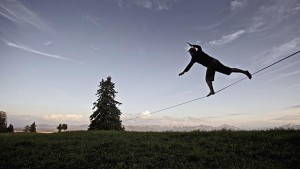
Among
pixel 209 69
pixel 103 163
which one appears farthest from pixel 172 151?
pixel 209 69

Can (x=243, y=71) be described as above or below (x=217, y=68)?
below

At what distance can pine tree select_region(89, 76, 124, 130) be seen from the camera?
46906 mm

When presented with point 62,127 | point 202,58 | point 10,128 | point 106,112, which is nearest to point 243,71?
point 202,58

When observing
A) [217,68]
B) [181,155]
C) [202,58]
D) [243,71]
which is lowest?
[181,155]

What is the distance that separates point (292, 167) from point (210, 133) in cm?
1008

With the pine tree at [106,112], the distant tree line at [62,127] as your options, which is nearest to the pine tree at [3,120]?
the distant tree line at [62,127]

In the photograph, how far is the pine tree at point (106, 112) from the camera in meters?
46.9

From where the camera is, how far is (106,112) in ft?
156

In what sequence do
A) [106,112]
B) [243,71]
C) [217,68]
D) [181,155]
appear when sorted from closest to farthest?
[243,71] → [217,68] → [181,155] → [106,112]

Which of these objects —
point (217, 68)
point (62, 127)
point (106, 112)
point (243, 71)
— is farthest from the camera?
point (62, 127)

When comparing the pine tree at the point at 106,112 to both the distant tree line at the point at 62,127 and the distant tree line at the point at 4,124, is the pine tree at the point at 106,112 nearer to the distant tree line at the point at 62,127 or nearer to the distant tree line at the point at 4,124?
the distant tree line at the point at 62,127

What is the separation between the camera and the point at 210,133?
2227 centimetres

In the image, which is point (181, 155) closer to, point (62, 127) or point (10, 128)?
point (62, 127)

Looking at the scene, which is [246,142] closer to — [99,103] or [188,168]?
[188,168]
